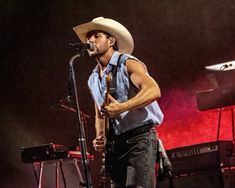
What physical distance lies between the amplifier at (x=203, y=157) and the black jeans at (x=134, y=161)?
6.76ft

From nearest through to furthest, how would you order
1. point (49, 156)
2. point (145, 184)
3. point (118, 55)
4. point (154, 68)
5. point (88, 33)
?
1. point (145, 184)
2. point (118, 55)
3. point (88, 33)
4. point (49, 156)
5. point (154, 68)

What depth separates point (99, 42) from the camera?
3656 mm

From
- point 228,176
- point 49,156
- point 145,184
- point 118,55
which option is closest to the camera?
point 145,184

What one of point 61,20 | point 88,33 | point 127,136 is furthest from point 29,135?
point 127,136

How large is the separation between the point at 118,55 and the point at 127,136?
61 cm

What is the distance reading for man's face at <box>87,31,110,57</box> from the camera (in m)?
3.54

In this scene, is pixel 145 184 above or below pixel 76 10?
below

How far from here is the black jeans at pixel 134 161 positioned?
10.5ft

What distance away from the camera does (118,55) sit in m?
3.53

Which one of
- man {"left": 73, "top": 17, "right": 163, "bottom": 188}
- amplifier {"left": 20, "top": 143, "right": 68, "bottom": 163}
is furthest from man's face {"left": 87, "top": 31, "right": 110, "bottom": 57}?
amplifier {"left": 20, "top": 143, "right": 68, "bottom": 163}

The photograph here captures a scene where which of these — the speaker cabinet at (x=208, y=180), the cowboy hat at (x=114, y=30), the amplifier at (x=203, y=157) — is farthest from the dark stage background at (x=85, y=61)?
the cowboy hat at (x=114, y=30)

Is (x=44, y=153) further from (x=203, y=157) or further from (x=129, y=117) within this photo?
(x=129, y=117)

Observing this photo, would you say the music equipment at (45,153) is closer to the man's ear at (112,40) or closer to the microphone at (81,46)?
the man's ear at (112,40)

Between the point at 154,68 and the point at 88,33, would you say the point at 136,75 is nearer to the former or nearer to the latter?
the point at 88,33
